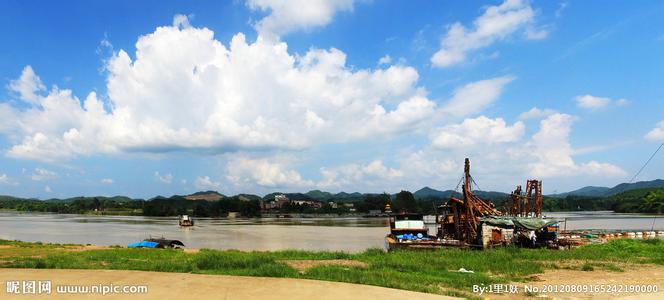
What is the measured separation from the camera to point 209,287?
11258 millimetres

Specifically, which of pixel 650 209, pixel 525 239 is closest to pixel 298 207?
pixel 650 209

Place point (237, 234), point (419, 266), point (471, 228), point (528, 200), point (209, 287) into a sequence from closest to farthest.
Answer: point (209, 287) → point (419, 266) → point (471, 228) → point (528, 200) → point (237, 234)

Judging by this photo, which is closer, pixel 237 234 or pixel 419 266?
pixel 419 266

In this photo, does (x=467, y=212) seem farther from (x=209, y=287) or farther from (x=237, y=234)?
(x=237, y=234)

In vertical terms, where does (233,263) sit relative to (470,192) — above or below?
below

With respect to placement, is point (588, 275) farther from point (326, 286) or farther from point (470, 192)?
point (470, 192)

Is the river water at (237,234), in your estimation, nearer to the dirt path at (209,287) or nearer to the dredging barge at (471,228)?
the dredging barge at (471,228)

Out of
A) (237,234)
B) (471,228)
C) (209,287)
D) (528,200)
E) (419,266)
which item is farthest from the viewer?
(237,234)

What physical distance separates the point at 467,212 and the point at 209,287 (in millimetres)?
24823

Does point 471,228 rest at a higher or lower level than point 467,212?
lower

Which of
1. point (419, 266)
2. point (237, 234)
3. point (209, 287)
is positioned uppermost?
point (209, 287)

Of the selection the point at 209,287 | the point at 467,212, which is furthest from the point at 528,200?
the point at 209,287

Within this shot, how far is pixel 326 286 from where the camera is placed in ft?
39.1

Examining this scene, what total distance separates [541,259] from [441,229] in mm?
19463
